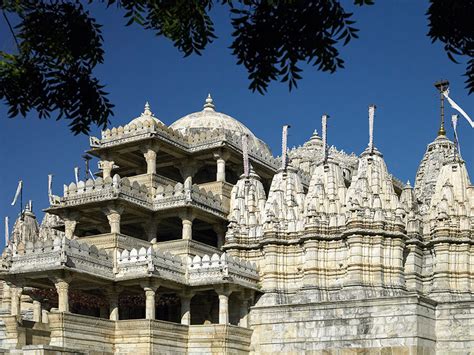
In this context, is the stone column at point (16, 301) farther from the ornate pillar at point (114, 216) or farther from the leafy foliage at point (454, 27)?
the leafy foliage at point (454, 27)

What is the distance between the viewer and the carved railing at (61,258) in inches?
1446

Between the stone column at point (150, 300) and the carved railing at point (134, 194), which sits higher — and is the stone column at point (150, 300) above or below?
below

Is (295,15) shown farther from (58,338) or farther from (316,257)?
(316,257)

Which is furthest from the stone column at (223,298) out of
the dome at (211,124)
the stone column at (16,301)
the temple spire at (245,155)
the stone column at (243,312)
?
the dome at (211,124)

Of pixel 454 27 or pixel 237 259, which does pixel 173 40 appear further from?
pixel 237 259

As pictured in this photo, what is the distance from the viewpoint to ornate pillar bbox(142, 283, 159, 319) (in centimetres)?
3828

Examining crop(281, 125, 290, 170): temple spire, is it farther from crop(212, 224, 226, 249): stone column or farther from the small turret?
the small turret

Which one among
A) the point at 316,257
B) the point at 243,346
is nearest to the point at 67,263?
the point at 243,346

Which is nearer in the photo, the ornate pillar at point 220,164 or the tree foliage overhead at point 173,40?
the tree foliage overhead at point 173,40

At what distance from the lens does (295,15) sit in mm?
9016

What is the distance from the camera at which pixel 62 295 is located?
36625 millimetres

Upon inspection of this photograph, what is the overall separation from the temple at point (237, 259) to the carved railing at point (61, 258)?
0.23ft

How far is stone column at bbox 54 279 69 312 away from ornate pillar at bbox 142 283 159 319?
3.67 meters

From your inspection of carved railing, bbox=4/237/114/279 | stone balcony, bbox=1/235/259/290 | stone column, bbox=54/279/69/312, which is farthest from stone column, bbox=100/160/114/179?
stone column, bbox=54/279/69/312
